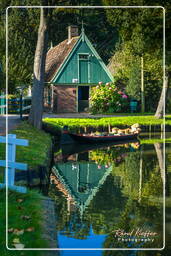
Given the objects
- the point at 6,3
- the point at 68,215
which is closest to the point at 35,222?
the point at 68,215

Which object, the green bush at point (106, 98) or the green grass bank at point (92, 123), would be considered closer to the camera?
the green grass bank at point (92, 123)

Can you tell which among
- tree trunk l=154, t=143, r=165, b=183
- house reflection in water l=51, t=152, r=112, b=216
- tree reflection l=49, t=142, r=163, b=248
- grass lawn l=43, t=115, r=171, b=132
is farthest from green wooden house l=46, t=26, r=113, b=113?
tree reflection l=49, t=142, r=163, b=248

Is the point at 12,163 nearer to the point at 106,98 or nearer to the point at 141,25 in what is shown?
the point at 141,25

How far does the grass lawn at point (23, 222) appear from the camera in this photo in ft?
29.9

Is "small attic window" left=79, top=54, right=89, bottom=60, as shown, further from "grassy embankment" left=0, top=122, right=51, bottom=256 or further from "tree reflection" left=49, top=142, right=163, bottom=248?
"grassy embankment" left=0, top=122, right=51, bottom=256

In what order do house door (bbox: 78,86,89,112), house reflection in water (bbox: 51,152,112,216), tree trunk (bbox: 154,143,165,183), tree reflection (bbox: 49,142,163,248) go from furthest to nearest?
1. house door (bbox: 78,86,89,112)
2. tree trunk (bbox: 154,143,165,183)
3. house reflection in water (bbox: 51,152,112,216)
4. tree reflection (bbox: 49,142,163,248)

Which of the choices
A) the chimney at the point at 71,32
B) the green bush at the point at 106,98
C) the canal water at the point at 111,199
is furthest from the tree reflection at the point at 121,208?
the chimney at the point at 71,32

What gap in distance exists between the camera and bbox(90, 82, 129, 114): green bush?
4669 centimetres

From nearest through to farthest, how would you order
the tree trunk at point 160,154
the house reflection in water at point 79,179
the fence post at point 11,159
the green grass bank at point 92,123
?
the fence post at point 11,159
the house reflection in water at point 79,179
the tree trunk at point 160,154
the green grass bank at point 92,123

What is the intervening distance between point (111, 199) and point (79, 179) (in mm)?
4729

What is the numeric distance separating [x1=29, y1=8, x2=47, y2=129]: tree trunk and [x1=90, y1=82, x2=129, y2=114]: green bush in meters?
17.3

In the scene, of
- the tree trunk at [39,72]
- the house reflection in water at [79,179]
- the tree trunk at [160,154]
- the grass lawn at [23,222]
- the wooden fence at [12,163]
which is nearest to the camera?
the grass lawn at [23,222]

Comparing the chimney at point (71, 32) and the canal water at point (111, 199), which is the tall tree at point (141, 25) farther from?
the canal water at point (111, 199)

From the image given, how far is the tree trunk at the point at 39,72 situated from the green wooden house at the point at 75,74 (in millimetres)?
18402
